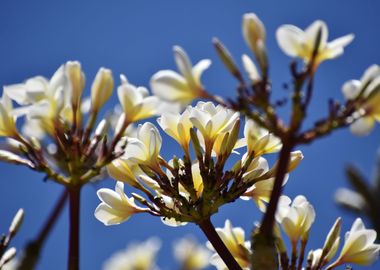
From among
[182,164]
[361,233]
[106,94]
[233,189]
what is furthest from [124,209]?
[361,233]

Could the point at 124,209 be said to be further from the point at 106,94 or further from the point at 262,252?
the point at 262,252

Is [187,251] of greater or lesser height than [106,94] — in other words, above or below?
below

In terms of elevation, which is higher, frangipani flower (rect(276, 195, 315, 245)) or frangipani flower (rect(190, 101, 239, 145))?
frangipani flower (rect(190, 101, 239, 145))

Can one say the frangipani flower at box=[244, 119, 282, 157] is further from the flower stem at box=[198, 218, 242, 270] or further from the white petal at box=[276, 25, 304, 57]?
the white petal at box=[276, 25, 304, 57]

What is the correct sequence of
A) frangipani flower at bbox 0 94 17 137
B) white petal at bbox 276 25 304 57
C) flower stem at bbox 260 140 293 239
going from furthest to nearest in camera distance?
frangipani flower at bbox 0 94 17 137 < white petal at bbox 276 25 304 57 < flower stem at bbox 260 140 293 239

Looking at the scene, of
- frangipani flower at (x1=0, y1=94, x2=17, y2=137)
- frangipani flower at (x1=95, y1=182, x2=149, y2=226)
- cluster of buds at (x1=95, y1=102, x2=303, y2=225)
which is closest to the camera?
frangipani flower at (x1=0, y1=94, x2=17, y2=137)

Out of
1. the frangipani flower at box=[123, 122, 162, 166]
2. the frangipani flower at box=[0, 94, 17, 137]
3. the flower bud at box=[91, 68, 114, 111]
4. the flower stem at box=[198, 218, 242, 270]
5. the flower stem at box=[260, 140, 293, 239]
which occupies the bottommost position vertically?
the flower stem at box=[198, 218, 242, 270]

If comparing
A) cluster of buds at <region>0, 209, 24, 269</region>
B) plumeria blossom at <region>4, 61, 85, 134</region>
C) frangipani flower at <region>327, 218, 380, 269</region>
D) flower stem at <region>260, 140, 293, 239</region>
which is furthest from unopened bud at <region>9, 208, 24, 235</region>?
frangipani flower at <region>327, 218, 380, 269</region>
